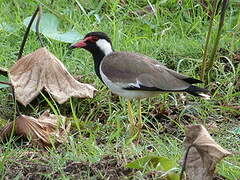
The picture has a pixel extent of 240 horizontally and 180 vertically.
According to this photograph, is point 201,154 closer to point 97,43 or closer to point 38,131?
point 38,131

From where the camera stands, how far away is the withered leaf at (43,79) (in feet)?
17.3

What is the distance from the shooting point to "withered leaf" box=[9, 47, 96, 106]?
5.29m

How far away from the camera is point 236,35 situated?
21.1 ft

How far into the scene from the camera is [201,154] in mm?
3422

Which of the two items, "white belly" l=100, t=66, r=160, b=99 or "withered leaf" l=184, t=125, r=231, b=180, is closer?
"withered leaf" l=184, t=125, r=231, b=180

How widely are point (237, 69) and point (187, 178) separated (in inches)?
89.6

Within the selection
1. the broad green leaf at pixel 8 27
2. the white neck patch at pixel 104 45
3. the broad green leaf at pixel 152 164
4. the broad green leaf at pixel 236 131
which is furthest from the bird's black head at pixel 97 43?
the broad green leaf at pixel 152 164

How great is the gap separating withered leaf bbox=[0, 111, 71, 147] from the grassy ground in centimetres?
7

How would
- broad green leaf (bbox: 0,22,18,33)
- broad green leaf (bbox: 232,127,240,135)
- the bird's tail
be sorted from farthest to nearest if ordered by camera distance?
broad green leaf (bbox: 0,22,18,33) < broad green leaf (bbox: 232,127,240,135) < the bird's tail

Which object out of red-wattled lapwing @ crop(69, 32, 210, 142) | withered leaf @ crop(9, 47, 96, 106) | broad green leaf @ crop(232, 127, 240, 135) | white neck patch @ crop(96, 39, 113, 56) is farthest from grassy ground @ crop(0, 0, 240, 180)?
white neck patch @ crop(96, 39, 113, 56)

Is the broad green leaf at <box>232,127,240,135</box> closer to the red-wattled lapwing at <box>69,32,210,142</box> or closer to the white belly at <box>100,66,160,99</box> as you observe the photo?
the red-wattled lapwing at <box>69,32,210,142</box>

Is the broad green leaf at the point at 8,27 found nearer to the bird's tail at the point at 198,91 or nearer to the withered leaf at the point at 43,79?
the withered leaf at the point at 43,79

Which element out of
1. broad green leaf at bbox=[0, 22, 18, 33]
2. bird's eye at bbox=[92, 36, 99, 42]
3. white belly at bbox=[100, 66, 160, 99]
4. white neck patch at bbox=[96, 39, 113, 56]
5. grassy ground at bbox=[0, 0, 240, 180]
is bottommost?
grassy ground at bbox=[0, 0, 240, 180]

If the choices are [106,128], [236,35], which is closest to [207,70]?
[236,35]
